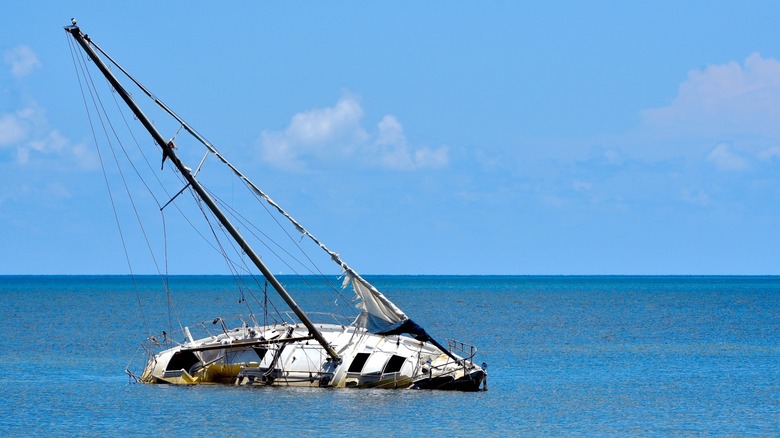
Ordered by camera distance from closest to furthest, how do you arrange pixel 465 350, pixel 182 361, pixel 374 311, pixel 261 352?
pixel 374 311 → pixel 261 352 → pixel 182 361 → pixel 465 350

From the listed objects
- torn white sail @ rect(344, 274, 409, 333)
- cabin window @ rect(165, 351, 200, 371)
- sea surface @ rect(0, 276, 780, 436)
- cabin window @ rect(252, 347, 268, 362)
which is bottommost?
sea surface @ rect(0, 276, 780, 436)

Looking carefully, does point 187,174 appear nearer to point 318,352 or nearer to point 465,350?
point 318,352

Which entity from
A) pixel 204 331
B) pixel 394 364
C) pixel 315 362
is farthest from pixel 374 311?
pixel 204 331

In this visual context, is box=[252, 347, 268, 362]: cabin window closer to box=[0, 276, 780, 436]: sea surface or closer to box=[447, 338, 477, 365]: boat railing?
box=[0, 276, 780, 436]: sea surface

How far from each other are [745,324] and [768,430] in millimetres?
94168

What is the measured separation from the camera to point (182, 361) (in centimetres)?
6962

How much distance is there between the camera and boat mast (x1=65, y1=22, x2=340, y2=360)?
58219 mm

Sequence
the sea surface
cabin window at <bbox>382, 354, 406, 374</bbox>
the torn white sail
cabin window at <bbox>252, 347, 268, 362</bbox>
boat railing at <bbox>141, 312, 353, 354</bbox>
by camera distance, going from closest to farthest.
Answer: the sea surface
cabin window at <bbox>382, 354, 406, 374</bbox>
the torn white sail
cabin window at <bbox>252, 347, 268, 362</bbox>
boat railing at <bbox>141, 312, 353, 354</bbox>

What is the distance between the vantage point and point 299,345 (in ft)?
215

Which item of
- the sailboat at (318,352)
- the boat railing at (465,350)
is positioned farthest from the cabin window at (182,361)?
the boat railing at (465,350)

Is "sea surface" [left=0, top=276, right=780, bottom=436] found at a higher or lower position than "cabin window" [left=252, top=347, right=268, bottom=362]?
lower

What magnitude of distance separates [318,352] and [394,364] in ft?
14.4

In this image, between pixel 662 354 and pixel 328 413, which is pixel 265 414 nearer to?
pixel 328 413

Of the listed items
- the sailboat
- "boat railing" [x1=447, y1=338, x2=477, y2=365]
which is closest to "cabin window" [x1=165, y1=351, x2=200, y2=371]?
the sailboat
